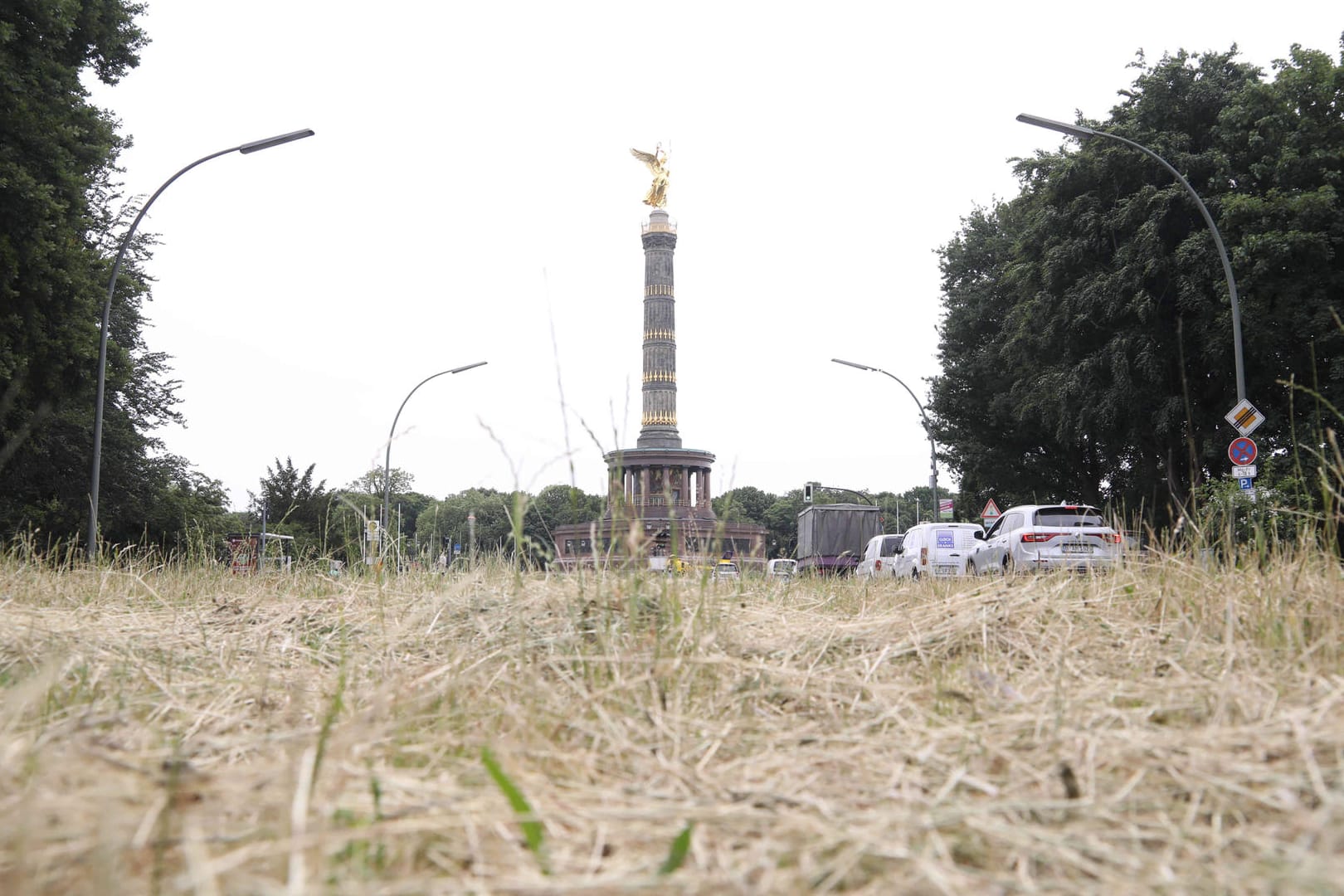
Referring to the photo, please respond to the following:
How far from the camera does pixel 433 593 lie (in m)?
5.62

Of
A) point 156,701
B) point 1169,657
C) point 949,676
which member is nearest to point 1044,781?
point 949,676

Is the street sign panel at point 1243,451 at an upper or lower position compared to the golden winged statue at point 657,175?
lower

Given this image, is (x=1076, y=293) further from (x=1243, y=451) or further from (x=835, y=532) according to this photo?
(x=835, y=532)

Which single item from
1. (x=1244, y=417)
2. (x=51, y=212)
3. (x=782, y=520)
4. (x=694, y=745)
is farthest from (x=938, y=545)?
(x=782, y=520)

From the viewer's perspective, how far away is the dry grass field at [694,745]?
197cm

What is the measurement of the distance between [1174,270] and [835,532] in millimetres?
16059

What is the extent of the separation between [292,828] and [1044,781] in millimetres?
1725

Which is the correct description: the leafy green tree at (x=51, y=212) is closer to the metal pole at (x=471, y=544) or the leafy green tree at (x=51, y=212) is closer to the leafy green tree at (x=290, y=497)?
the leafy green tree at (x=290, y=497)

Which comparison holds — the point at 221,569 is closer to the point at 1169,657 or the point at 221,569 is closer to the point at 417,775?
the point at 417,775

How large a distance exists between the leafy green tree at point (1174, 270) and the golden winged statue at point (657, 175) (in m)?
48.7

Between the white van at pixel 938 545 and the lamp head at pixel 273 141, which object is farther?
the white van at pixel 938 545

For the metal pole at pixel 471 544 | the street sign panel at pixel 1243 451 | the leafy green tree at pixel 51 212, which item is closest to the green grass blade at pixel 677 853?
the metal pole at pixel 471 544

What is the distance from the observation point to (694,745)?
2951mm

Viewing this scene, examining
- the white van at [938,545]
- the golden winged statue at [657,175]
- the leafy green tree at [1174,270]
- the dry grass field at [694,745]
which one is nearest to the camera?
the dry grass field at [694,745]
